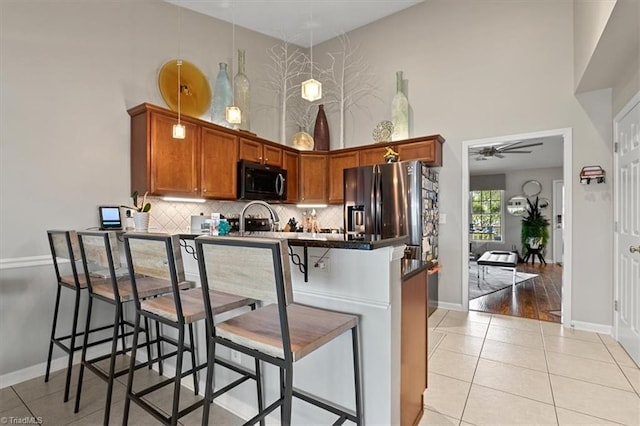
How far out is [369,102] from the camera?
→ 15.9ft

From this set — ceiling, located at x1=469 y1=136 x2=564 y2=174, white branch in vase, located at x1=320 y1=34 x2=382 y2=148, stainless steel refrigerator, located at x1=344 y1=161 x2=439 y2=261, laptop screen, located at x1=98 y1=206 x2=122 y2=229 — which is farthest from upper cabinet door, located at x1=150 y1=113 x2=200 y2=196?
ceiling, located at x1=469 y1=136 x2=564 y2=174

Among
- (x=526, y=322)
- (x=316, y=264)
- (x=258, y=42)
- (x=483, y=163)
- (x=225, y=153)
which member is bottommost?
(x=526, y=322)

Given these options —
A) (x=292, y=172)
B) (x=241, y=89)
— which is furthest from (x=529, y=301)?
(x=241, y=89)

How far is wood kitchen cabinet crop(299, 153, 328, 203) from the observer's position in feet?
15.9

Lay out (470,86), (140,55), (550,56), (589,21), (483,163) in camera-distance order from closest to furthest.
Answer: (589,21) < (140,55) < (550,56) < (470,86) < (483,163)

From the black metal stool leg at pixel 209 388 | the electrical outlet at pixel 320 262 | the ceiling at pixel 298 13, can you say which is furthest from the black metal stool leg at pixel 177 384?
the ceiling at pixel 298 13

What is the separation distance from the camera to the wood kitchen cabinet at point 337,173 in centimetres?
470

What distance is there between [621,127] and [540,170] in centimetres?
656

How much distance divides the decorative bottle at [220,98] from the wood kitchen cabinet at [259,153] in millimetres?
377

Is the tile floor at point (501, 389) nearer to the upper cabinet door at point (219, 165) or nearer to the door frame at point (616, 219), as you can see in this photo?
the door frame at point (616, 219)

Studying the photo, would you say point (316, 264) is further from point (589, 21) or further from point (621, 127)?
point (621, 127)

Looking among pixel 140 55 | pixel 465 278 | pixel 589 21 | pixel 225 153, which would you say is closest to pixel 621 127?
pixel 589 21

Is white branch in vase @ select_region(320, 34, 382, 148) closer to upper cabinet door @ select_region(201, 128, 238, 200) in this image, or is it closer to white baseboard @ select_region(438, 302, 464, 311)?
upper cabinet door @ select_region(201, 128, 238, 200)

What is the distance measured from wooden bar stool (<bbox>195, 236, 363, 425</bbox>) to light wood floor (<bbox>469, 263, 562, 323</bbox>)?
3392 mm
